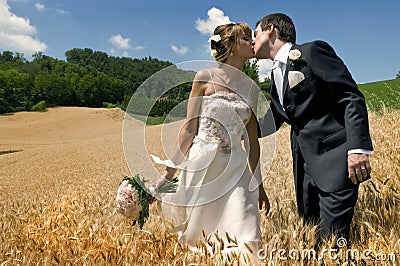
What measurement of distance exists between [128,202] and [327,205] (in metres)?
1.45

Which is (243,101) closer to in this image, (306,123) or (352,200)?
(306,123)

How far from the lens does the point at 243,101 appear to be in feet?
10.4

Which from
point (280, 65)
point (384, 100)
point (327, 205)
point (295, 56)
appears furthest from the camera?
point (384, 100)

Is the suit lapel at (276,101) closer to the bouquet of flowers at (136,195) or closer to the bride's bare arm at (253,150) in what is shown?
the bride's bare arm at (253,150)

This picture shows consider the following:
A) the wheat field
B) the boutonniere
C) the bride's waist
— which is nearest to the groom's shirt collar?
the boutonniere

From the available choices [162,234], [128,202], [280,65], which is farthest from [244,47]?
[162,234]

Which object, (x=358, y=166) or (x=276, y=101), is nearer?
(x=358, y=166)

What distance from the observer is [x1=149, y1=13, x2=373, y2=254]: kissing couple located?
2.84 meters

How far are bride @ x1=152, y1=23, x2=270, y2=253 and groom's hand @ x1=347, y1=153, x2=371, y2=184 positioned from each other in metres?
0.79

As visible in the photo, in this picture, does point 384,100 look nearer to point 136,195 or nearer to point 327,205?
point 327,205

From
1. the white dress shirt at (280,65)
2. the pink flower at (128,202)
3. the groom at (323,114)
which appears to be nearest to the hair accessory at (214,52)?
the groom at (323,114)

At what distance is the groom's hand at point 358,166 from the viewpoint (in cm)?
263

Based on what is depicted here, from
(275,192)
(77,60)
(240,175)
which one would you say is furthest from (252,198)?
(77,60)

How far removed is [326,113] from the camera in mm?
2869
